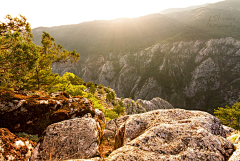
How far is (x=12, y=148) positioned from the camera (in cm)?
499

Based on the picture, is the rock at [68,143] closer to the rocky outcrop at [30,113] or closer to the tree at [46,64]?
the rocky outcrop at [30,113]

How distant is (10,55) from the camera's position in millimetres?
9805

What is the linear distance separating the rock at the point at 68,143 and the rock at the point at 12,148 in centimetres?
49

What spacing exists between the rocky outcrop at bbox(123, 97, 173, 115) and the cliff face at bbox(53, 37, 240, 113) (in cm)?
4706

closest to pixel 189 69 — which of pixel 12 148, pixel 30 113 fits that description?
pixel 30 113

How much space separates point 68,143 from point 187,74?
150 metres

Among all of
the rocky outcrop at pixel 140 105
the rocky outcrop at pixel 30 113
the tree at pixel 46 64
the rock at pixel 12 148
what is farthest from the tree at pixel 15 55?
the rocky outcrop at pixel 140 105

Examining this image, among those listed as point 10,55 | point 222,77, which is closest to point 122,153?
point 10,55

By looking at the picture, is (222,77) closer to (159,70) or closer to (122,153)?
(159,70)

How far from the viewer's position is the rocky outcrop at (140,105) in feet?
188

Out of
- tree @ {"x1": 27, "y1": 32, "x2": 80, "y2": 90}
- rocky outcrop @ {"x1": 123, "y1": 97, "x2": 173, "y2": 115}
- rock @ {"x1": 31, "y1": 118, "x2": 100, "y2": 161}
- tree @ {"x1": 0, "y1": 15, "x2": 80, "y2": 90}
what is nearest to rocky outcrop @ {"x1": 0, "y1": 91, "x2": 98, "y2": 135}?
rock @ {"x1": 31, "y1": 118, "x2": 100, "y2": 161}

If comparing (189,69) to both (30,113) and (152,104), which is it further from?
(30,113)

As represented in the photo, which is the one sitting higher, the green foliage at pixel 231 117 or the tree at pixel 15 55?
the tree at pixel 15 55

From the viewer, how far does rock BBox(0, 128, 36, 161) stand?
180 inches
